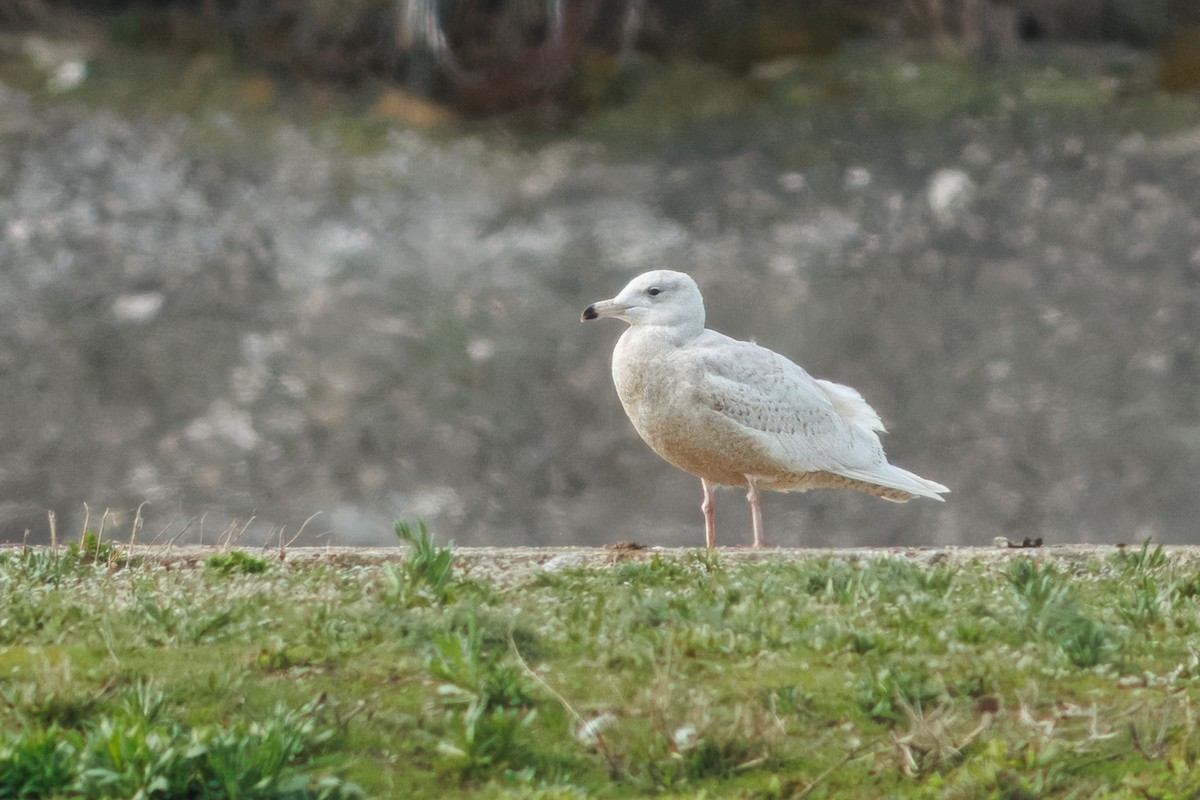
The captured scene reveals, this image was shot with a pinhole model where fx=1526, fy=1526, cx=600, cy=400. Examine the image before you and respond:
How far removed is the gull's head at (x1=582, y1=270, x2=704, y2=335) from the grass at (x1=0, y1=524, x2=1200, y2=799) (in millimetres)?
1534

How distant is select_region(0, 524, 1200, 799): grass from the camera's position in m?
4.02

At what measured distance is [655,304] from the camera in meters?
6.97

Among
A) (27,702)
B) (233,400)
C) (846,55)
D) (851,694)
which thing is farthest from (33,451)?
(851,694)

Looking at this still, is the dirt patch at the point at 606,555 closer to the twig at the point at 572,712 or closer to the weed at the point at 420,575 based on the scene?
the weed at the point at 420,575

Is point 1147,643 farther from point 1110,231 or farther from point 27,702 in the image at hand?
point 1110,231

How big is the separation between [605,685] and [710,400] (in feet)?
7.94

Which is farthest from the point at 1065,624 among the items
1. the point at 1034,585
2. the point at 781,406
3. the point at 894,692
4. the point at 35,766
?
the point at 35,766

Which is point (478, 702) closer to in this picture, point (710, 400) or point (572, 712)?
point (572, 712)

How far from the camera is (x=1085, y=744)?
13.8ft

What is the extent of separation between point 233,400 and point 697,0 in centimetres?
612

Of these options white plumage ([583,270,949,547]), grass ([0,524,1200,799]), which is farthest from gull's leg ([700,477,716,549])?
grass ([0,524,1200,799])

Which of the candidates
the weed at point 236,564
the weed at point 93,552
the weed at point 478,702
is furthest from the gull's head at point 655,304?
the weed at point 478,702

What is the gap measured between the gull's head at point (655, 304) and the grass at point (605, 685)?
153 centimetres

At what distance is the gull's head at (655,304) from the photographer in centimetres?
696
